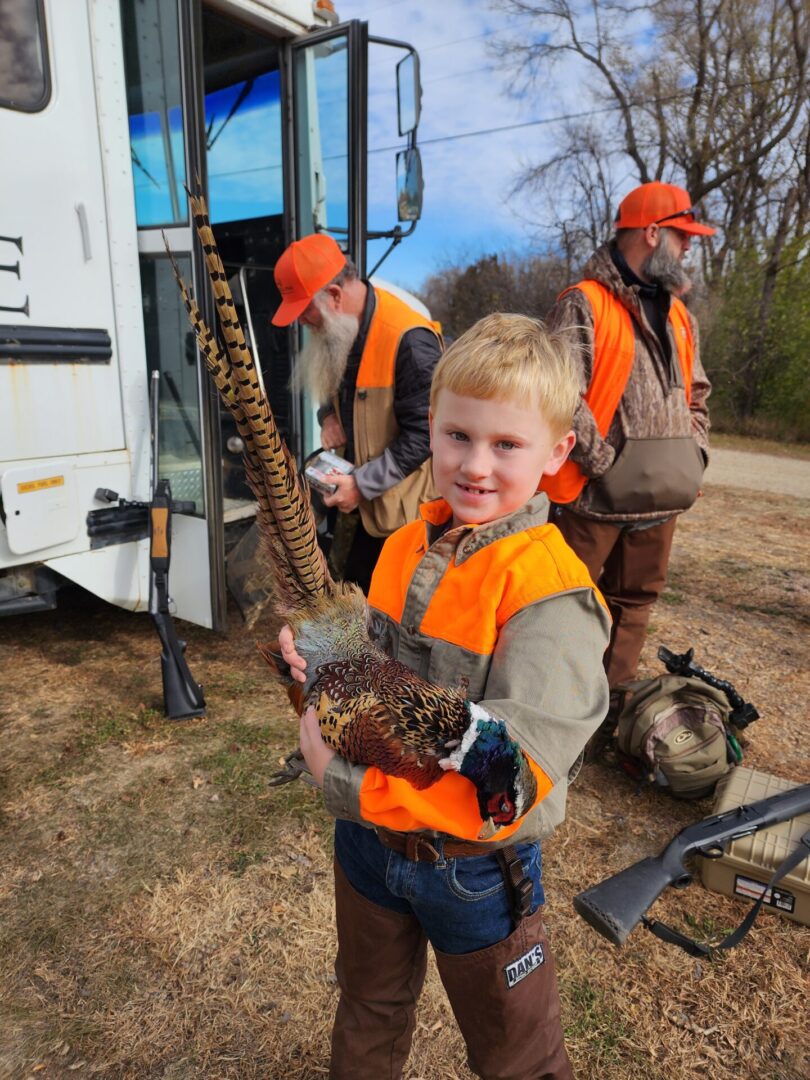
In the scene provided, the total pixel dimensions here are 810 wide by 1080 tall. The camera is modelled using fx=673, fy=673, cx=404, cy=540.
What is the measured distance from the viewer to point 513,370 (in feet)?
4.01

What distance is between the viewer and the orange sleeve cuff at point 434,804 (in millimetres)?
1027

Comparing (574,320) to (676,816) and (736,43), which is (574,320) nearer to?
(676,816)

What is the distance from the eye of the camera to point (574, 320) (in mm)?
2885

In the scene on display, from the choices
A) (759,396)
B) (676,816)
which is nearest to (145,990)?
(676,816)

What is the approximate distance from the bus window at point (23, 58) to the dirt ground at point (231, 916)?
2969 mm

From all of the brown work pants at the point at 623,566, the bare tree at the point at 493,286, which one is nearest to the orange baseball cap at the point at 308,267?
the brown work pants at the point at 623,566

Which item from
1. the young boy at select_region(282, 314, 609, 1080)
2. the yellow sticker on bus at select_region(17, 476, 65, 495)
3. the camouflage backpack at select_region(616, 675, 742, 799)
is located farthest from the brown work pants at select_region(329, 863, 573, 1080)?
the yellow sticker on bus at select_region(17, 476, 65, 495)

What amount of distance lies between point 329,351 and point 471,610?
96.2 inches

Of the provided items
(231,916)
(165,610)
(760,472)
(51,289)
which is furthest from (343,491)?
(760,472)

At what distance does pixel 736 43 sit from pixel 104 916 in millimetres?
24848

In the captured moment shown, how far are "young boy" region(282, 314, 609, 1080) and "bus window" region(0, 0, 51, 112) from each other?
2.83m

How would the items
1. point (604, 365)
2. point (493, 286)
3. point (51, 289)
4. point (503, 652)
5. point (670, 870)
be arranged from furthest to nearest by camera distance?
point (493, 286) < point (51, 289) < point (604, 365) < point (670, 870) < point (503, 652)

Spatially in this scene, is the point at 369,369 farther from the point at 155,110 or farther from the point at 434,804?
the point at 434,804

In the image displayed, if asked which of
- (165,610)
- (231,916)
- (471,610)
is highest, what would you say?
(471,610)
